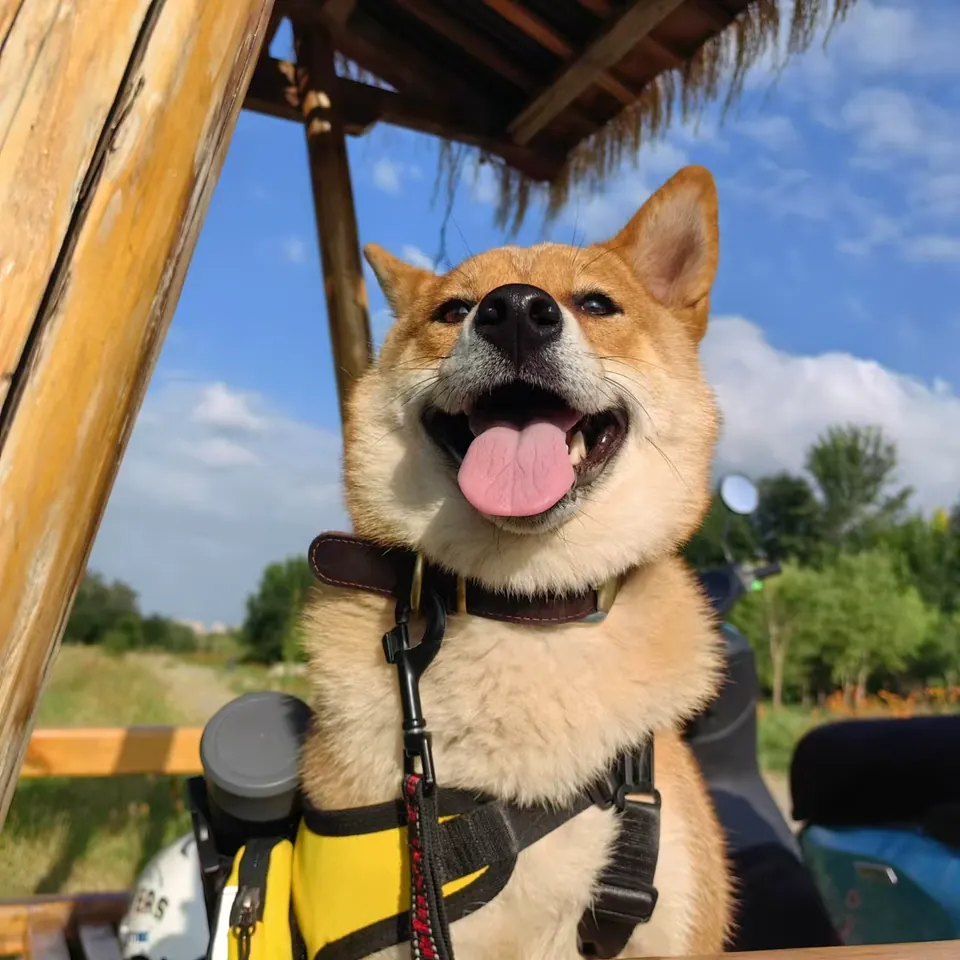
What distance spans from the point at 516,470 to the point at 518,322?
310 millimetres

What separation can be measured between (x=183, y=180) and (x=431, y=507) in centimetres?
87

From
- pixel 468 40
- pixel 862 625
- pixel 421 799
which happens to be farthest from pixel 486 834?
pixel 862 625

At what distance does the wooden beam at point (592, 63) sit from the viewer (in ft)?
8.05

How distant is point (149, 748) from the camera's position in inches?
116

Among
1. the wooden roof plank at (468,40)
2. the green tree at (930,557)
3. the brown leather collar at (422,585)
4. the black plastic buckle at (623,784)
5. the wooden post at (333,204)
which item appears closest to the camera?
the black plastic buckle at (623,784)

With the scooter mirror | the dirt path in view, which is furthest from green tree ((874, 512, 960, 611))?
the scooter mirror

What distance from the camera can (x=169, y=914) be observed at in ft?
6.51

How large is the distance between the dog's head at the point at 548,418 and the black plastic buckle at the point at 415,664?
0.12 metres

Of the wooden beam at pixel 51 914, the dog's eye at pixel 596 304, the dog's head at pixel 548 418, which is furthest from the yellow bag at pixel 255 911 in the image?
the dog's eye at pixel 596 304

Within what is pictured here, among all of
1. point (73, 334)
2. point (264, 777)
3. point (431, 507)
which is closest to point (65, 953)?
point (264, 777)

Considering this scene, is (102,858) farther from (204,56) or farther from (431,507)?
(204,56)

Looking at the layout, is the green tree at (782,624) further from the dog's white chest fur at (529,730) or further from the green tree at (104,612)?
the dog's white chest fur at (529,730)

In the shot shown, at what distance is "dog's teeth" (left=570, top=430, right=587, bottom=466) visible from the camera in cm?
165

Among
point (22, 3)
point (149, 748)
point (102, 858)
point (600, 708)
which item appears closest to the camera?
point (22, 3)
